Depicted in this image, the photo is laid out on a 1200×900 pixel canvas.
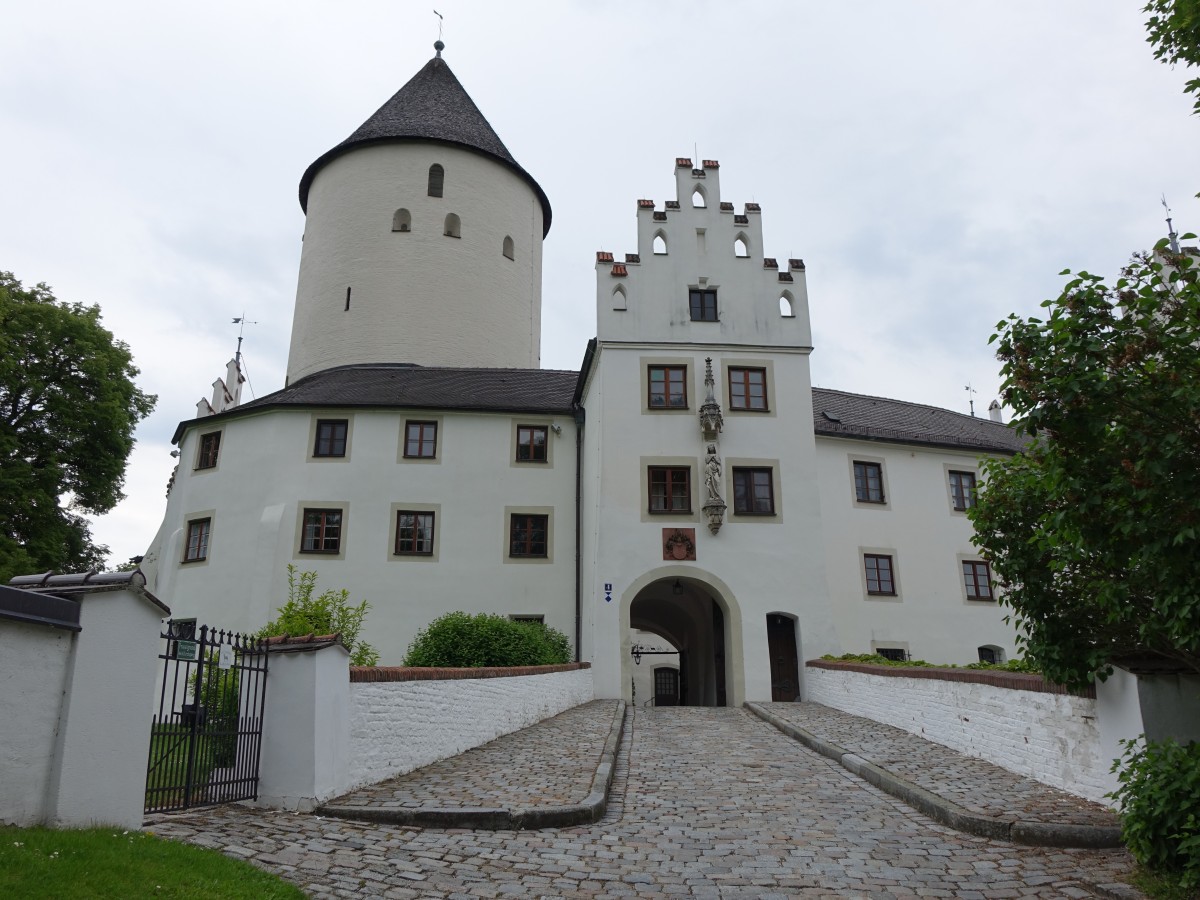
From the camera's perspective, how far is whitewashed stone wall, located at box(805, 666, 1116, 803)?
936 centimetres

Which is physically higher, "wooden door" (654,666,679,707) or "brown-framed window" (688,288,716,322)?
"brown-framed window" (688,288,716,322)

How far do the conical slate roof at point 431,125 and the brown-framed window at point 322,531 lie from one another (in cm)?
1727

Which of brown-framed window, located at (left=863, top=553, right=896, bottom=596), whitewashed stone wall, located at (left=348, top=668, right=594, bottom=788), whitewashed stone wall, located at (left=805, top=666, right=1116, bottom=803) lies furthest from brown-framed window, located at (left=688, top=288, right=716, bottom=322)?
whitewashed stone wall, located at (left=348, top=668, right=594, bottom=788)

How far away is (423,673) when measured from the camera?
12180mm

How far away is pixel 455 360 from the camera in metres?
34.2

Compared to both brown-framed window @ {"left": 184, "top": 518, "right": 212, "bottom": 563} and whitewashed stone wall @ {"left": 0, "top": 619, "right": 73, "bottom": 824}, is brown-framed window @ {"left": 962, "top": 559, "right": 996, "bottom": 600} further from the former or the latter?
whitewashed stone wall @ {"left": 0, "top": 619, "right": 73, "bottom": 824}

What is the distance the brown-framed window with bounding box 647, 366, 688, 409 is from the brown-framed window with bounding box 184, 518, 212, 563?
42.3 ft

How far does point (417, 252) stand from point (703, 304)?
13.7 meters

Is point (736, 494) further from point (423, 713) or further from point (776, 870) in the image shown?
point (776, 870)

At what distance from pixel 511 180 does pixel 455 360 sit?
27.9ft

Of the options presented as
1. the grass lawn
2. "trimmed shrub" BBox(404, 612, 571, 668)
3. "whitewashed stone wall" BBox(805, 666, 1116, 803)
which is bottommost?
the grass lawn

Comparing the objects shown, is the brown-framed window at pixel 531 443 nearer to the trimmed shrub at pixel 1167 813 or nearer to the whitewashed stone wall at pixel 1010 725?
the whitewashed stone wall at pixel 1010 725

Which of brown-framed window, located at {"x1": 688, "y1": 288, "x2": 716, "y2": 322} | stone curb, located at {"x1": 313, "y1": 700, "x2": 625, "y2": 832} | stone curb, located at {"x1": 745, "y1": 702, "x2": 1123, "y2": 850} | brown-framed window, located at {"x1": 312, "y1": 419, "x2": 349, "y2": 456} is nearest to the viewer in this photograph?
stone curb, located at {"x1": 745, "y1": 702, "x2": 1123, "y2": 850}

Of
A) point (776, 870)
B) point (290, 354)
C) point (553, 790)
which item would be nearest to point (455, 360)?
point (290, 354)
